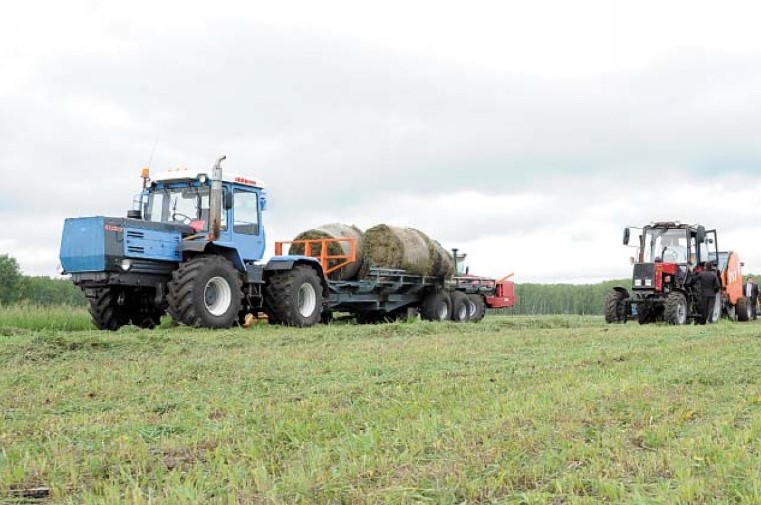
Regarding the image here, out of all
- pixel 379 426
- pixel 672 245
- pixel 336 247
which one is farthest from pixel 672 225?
pixel 379 426

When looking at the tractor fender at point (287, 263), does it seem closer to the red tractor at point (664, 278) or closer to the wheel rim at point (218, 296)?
the wheel rim at point (218, 296)

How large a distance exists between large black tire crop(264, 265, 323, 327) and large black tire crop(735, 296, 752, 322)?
13273 mm

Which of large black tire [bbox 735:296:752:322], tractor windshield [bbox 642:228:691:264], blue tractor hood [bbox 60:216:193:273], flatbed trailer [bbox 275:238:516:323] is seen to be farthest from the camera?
large black tire [bbox 735:296:752:322]

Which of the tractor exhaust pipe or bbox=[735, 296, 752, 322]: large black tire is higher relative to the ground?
the tractor exhaust pipe

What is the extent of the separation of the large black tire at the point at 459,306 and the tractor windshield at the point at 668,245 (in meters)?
4.42

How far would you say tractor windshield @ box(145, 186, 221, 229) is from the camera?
45.9 feet

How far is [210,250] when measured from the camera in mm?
13828

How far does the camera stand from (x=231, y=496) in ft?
11.9

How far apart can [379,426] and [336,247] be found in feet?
40.5

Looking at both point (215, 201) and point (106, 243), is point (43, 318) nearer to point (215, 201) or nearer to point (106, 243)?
point (106, 243)

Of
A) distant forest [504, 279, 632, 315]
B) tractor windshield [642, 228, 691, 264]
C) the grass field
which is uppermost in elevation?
tractor windshield [642, 228, 691, 264]

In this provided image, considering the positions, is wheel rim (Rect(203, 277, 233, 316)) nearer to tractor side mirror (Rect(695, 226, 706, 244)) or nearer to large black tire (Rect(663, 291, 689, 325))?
large black tire (Rect(663, 291, 689, 325))

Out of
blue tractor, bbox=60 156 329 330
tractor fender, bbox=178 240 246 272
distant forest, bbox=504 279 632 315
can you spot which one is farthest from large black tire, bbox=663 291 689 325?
distant forest, bbox=504 279 632 315

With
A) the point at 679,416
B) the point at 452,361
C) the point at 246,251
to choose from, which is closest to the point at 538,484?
the point at 679,416
